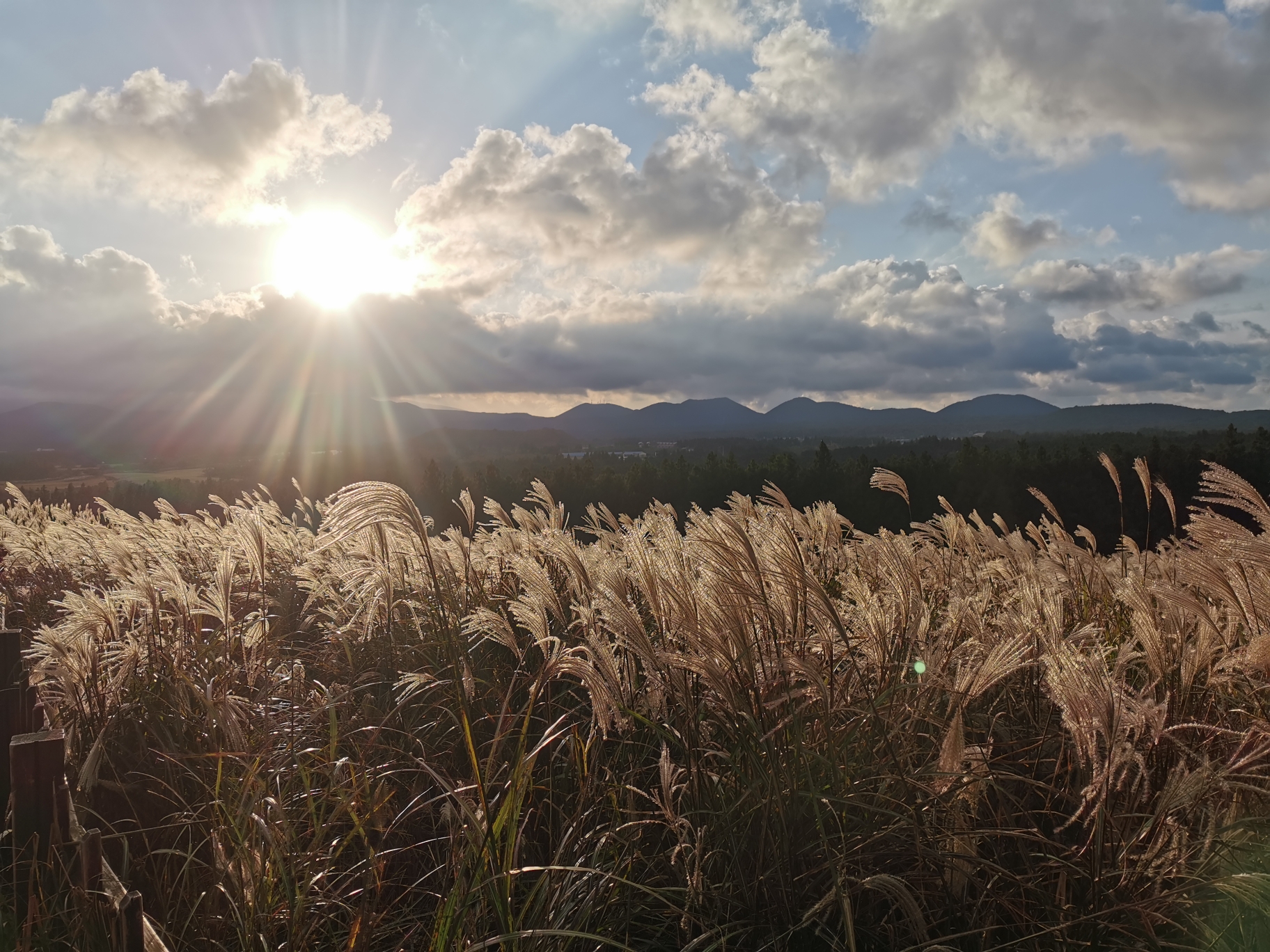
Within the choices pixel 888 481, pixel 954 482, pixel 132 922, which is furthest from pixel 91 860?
pixel 954 482

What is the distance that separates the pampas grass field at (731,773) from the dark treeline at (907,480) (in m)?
40.7

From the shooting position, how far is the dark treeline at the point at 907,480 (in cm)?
5400

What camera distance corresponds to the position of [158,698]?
3492 millimetres

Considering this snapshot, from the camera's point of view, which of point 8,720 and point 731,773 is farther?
point 8,720

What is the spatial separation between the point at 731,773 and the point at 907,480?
2917 inches

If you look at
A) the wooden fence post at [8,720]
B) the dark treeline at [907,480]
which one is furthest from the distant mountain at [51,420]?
the wooden fence post at [8,720]

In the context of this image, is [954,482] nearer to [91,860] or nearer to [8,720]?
[8,720]

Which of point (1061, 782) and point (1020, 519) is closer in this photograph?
point (1061, 782)

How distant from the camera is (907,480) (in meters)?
71.6

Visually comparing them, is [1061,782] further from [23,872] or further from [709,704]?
[23,872]

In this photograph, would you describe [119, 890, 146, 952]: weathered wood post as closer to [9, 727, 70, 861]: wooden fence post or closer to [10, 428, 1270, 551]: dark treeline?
[9, 727, 70, 861]: wooden fence post

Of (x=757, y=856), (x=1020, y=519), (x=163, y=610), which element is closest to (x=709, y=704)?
(x=757, y=856)

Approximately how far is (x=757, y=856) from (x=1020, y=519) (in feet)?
223

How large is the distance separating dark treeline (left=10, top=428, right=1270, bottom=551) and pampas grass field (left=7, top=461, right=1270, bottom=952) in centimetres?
4071
